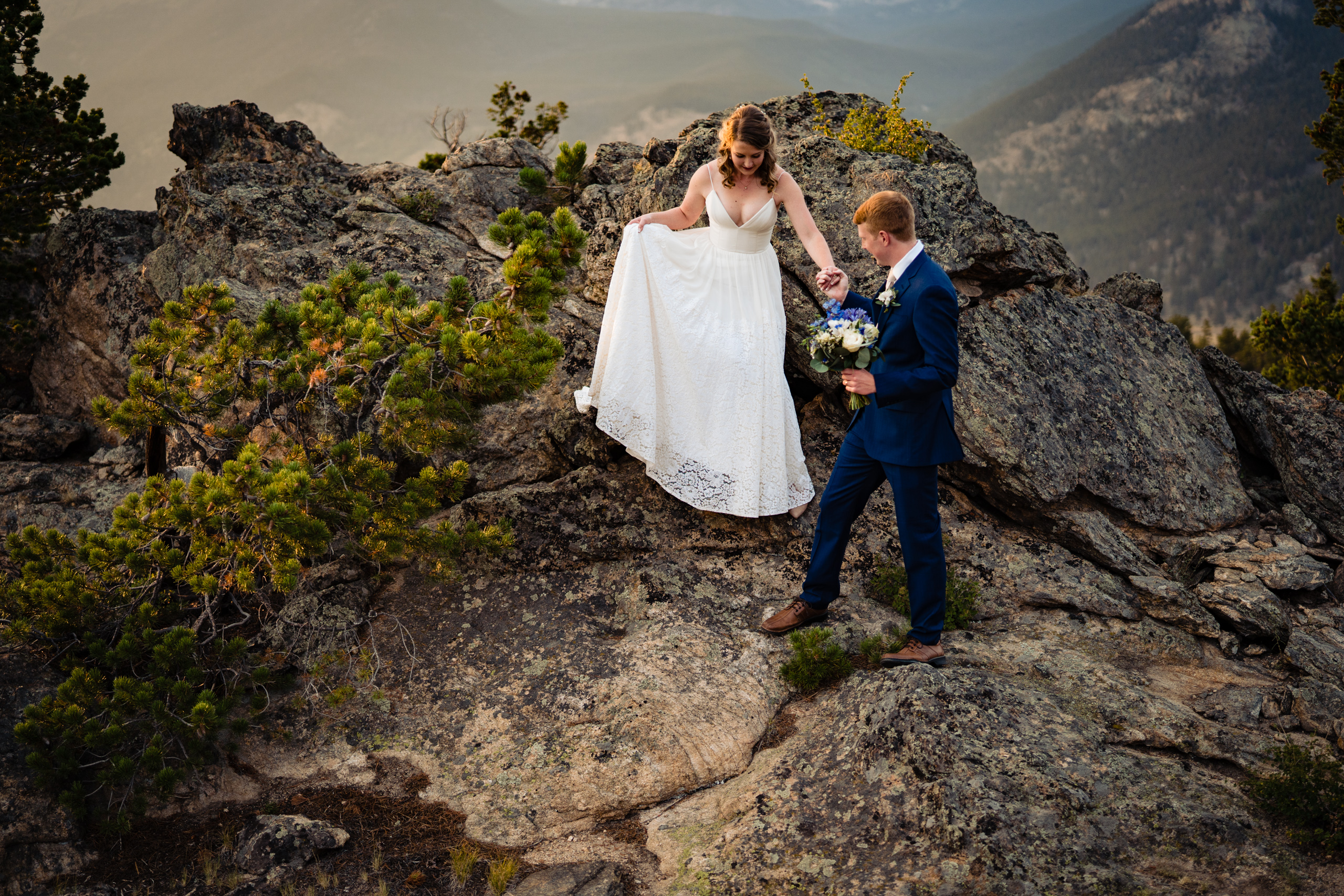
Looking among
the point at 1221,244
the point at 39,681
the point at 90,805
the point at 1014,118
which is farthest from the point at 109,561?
the point at 1014,118

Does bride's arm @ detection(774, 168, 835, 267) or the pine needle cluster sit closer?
bride's arm @ detection(774, 168, 835, 267)

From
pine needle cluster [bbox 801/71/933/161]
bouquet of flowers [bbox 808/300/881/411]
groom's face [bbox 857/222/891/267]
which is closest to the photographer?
groom's face [bbox 857/222/891/267]

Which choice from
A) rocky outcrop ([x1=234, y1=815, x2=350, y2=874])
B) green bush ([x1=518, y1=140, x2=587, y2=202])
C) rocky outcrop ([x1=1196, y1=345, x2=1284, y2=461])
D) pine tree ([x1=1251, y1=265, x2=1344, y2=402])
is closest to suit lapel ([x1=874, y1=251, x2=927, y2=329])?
rocky outcrop ([x1=234, y1=815, x2=350, y2=874])

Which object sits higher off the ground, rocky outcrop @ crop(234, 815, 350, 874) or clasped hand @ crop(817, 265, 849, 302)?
clasped hand @ crop(817, 265, 849, 302)

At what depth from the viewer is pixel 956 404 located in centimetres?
707

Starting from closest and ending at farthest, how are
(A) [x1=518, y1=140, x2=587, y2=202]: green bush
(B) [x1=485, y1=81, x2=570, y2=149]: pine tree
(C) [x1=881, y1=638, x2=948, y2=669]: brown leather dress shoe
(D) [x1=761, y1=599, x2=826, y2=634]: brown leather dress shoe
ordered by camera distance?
1. (C) [x1=881, y1=638, x2=948, y2=669]: brown leather dress shoe
2. (D) [x1=761, y1=599, x2=826, y2=634]: brown leather dress shoe
3. (A) [x1=518, y1=140, x2=587, y2=202]: green bush
4. (B) [x1=485, y1=81, x2=570, y2=149]: pine tree

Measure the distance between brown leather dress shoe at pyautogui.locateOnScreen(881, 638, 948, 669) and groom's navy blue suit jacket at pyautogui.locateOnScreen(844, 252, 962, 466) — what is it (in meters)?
1.27

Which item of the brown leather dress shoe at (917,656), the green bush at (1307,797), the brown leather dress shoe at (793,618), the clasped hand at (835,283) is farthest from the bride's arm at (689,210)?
the green bush at (1307,797)

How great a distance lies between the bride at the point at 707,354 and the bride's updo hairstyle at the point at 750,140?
0.03m

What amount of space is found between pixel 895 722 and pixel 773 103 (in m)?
7.54

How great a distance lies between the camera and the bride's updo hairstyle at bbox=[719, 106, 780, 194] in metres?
5.78

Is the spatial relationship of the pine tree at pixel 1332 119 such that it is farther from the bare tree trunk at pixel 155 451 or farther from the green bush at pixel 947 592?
the bare tree trunk at pixel 155 451

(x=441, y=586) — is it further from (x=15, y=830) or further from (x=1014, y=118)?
(x=1014, y=118)

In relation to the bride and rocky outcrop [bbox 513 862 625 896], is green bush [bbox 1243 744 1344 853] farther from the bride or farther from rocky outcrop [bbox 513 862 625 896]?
the bride
